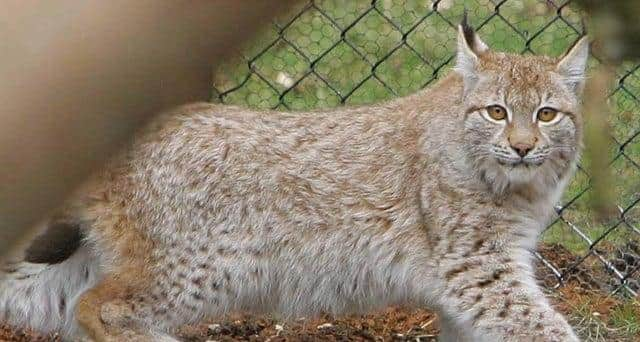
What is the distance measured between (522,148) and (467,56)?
37 cm

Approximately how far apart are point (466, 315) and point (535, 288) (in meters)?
0.22

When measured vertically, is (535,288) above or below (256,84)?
below

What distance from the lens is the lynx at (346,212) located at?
134 inches

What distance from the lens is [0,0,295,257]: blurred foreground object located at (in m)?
0.39

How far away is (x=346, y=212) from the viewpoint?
11.9ft

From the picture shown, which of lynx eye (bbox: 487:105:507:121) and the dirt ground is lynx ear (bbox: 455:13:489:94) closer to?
lynx eye (bbox: 487:105:507:121)

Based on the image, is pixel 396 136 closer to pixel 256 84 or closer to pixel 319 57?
pixel 319 57

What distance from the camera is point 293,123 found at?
373 centimetres

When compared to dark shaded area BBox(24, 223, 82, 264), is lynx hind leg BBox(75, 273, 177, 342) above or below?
below

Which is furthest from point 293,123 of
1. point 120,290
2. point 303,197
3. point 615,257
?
point 615,257

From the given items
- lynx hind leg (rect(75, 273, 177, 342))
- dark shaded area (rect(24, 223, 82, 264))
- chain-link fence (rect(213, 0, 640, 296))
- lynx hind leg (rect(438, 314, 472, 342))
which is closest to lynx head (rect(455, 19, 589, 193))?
lynx hind leg (rect(438, 314, 472, 342))

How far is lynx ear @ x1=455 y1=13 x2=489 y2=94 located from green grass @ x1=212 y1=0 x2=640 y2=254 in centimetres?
64

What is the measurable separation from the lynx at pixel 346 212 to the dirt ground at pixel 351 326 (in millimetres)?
364

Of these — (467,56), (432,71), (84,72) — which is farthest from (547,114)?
(84,72)
